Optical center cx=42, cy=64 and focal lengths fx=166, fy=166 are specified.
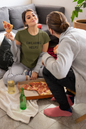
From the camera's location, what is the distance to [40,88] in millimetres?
1880

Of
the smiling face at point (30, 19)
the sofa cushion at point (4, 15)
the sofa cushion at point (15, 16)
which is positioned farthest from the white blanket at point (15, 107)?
the sofa cushion at point (15, 16)

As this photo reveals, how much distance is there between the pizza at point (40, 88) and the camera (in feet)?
5.95

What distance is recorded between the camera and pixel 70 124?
1.47 meters

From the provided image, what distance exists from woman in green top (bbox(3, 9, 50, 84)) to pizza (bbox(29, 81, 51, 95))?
0.11 meters

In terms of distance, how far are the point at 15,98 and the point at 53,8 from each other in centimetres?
230

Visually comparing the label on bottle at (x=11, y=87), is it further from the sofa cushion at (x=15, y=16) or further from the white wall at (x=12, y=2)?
the white wall at (x=12, y=2)

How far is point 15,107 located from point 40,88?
0.37 metres

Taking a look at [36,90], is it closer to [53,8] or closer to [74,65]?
[74,65]

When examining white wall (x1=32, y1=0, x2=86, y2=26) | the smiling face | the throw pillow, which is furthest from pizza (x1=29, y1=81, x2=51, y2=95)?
white wall (x1=32, y1=0, x2=86, y2=26)

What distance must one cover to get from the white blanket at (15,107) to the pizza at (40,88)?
0.14m

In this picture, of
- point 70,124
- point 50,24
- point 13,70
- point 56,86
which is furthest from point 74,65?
point 13,70

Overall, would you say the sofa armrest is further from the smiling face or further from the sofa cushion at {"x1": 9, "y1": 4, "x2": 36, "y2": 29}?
the smiling face

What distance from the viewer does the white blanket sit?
1535 mm

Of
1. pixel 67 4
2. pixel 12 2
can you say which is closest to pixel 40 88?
pixel 67 4
